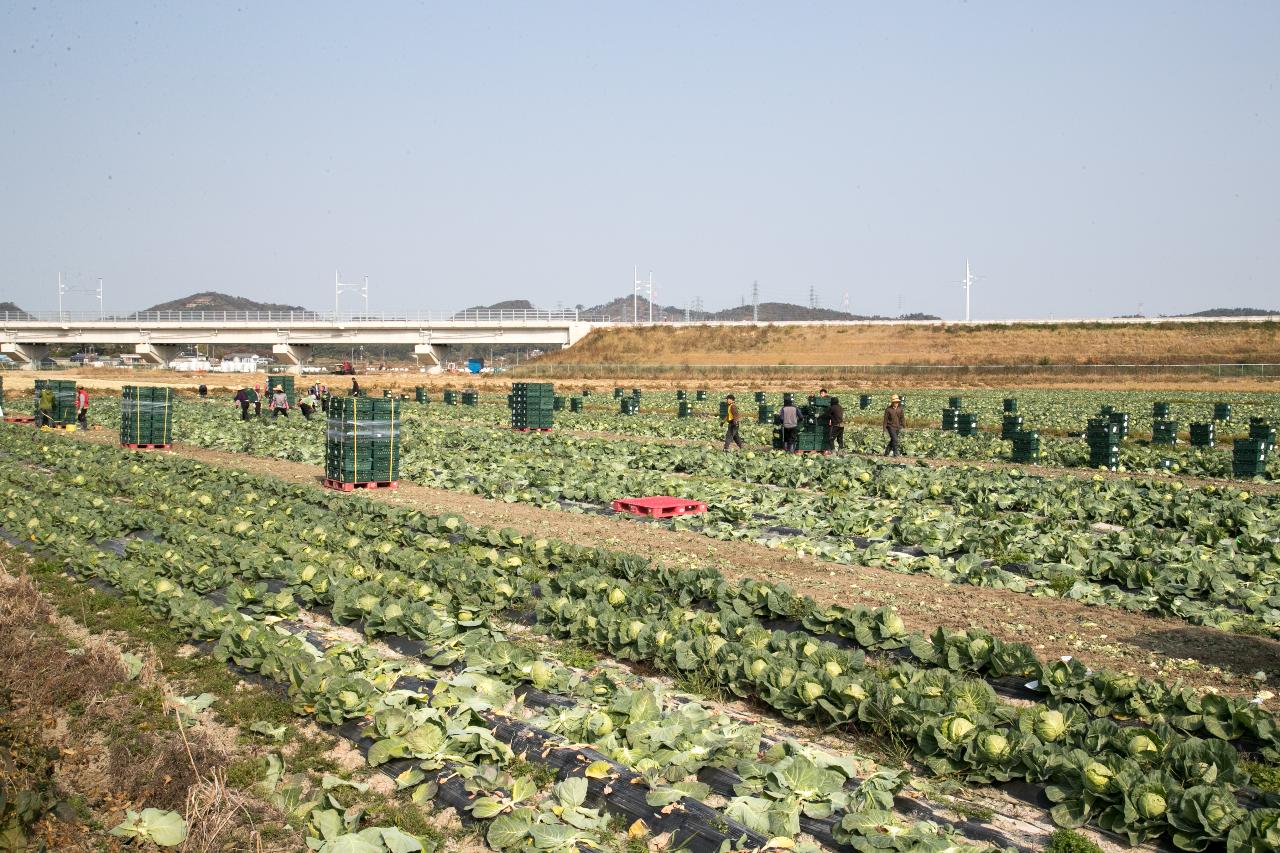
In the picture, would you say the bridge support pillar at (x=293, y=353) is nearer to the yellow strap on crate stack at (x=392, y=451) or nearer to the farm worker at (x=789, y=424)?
the farm worker at (x=789, y=424)

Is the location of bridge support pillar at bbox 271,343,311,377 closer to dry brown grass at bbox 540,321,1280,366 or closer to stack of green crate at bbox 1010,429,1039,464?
dry brown grass at bbox 540,321,1280,366

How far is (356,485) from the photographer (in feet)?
68.1

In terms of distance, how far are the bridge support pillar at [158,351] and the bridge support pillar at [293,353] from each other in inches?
462

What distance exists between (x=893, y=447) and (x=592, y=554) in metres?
16.6

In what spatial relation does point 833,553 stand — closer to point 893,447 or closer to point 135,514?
point 135,514

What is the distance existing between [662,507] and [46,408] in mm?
28274

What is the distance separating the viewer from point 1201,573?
37.3ft

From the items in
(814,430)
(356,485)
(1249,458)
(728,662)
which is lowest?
(356,485)

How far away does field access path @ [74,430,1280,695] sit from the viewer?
8969mm

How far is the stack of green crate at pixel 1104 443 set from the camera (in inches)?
974

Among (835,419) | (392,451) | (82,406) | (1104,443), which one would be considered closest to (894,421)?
(835,419)

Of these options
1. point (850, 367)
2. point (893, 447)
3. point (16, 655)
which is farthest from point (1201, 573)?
point (850, 367)

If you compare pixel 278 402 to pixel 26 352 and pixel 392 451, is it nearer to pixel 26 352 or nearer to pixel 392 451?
pixel 392 451

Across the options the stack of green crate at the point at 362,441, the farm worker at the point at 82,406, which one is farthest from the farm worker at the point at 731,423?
the farm worker at the point at 82,406
